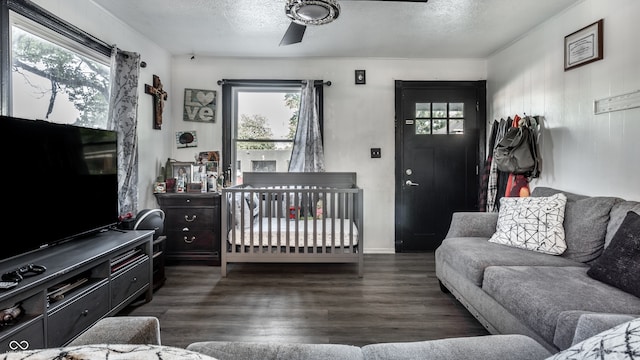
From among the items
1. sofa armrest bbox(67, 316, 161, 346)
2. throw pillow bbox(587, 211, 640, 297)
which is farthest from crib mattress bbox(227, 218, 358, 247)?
sofa armrest bbox(67, 316, 161, 346)

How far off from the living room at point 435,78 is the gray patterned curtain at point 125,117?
0.24 meters

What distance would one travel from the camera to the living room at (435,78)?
225cm

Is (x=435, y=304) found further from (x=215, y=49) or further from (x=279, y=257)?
(x=215, y=49)

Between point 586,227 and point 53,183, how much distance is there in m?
3.30

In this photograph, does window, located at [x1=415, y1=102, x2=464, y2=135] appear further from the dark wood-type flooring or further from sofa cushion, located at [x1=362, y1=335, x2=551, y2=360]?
sofa cushion, located at [x1=362, y1=335, x2=551, y2=360]

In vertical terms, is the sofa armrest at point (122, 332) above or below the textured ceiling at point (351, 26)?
below

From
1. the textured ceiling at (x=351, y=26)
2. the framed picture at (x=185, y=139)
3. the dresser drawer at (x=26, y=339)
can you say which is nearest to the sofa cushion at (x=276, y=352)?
the dresser drawer at (x=26, y=339)

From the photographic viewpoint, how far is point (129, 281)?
2.24 m

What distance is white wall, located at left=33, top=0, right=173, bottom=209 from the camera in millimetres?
2428

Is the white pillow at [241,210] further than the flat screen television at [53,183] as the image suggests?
Yes

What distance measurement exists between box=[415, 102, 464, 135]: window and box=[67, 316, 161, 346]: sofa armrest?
11.7 feet

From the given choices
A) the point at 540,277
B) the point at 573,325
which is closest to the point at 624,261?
the point at 540,277

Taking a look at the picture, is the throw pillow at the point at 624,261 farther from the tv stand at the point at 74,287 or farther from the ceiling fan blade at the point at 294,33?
the tv stand at the point at 74,287

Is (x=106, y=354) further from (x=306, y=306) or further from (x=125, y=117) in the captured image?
(x=125, y=117)
